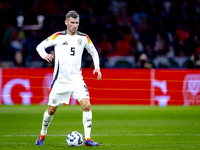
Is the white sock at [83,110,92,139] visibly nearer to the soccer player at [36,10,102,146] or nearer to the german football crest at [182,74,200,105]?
the soccer player at [36,10,102,146]

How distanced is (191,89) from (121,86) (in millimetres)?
2670

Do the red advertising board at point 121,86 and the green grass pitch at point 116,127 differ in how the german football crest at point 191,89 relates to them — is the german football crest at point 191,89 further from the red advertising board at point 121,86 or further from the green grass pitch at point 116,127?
the green grass pitch at point 116,127

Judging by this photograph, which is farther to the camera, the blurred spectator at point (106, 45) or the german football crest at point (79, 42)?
the blurred spectator at point (106, 45)

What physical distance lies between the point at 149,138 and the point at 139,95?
311 inches

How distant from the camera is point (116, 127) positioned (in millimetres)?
9523

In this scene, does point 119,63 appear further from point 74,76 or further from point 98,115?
point 74,76

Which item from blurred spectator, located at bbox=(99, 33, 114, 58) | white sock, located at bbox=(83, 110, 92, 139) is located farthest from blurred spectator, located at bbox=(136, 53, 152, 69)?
white sock, located at bbox=(83, 110, 92, 139)

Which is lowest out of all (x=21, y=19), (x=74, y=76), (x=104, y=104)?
(x=104, y=104)

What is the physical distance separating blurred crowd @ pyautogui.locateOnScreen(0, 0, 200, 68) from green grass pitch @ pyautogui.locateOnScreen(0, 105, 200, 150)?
8.77ft

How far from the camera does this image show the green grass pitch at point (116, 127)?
6.81 meters

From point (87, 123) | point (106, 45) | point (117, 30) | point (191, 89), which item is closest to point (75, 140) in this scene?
point (87, 123)

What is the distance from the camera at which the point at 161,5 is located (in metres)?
18.6

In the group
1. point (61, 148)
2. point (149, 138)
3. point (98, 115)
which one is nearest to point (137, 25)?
point (98, 115)

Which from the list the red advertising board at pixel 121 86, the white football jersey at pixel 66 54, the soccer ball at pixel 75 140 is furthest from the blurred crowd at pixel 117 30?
the soccer ball at pixel 75 140
